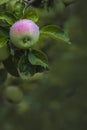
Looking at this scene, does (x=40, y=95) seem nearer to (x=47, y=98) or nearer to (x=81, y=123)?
(x=47, y=98)

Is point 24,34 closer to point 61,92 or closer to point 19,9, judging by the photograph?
point 19,9

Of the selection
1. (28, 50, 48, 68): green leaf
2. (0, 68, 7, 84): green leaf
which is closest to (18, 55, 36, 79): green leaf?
(28, 50, 48, 68): green leaf

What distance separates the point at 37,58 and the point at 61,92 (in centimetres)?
170

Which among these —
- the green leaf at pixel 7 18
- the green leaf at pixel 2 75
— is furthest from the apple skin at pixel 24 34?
the green leaf at pixel 2 75

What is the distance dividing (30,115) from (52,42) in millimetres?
923

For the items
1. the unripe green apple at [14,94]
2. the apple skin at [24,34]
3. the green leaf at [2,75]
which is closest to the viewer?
the apple skin at [24,34]

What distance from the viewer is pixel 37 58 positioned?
1037 mm

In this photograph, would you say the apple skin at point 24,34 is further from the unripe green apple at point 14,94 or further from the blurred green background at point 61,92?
the blurred green background at point 61,92

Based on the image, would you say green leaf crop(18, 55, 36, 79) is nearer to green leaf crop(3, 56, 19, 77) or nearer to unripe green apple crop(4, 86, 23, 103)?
green leaf crop(3, 56, 19, 77)

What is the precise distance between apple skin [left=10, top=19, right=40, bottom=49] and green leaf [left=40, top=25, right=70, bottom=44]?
3cm

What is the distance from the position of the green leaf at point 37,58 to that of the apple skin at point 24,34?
0.09 ft

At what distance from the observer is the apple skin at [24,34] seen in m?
0.99

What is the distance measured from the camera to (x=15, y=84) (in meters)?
2.04

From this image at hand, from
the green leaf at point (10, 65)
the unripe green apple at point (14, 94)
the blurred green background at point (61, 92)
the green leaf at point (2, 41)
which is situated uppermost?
the green leaf at point (2, 41)
